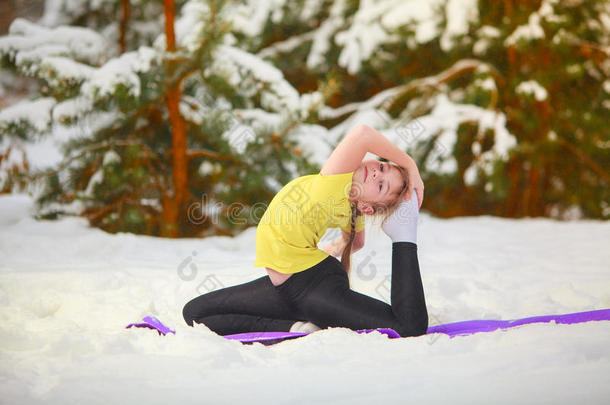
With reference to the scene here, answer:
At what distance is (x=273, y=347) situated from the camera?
1566 millimetres

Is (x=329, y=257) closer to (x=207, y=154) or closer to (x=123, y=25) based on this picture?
(x=207, y=154)

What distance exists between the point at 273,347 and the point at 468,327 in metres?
0.74

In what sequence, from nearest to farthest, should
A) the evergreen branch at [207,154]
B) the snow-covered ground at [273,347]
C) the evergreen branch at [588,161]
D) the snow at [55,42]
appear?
the snow-covered ground at [273,347] < the snow at [55,42] < the evergreen branch at [207,154] < the evergreen branch at [588,161]

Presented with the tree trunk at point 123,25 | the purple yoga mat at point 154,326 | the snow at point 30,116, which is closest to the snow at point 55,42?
the snow at point 30,116

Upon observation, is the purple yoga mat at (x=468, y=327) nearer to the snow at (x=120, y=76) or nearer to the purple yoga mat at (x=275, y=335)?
the purple yoga mat at (x=275, y=335)

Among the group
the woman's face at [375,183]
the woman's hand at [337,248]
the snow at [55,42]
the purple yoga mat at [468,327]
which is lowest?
the purple yoga mat at [468,327]

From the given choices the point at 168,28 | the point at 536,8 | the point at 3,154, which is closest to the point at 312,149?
the point at 168,28

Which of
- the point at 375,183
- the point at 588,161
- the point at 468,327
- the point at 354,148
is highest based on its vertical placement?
the point at 354,148

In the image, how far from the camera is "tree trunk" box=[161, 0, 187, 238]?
3.53 metres

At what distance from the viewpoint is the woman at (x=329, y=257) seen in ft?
5.49

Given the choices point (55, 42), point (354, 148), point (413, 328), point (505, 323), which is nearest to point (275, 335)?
point (413, 328)

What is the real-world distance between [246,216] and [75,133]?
1400 mm

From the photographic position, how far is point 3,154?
10.9 feet

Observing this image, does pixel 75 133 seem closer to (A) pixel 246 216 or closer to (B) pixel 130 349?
(A) pixel 246 216
